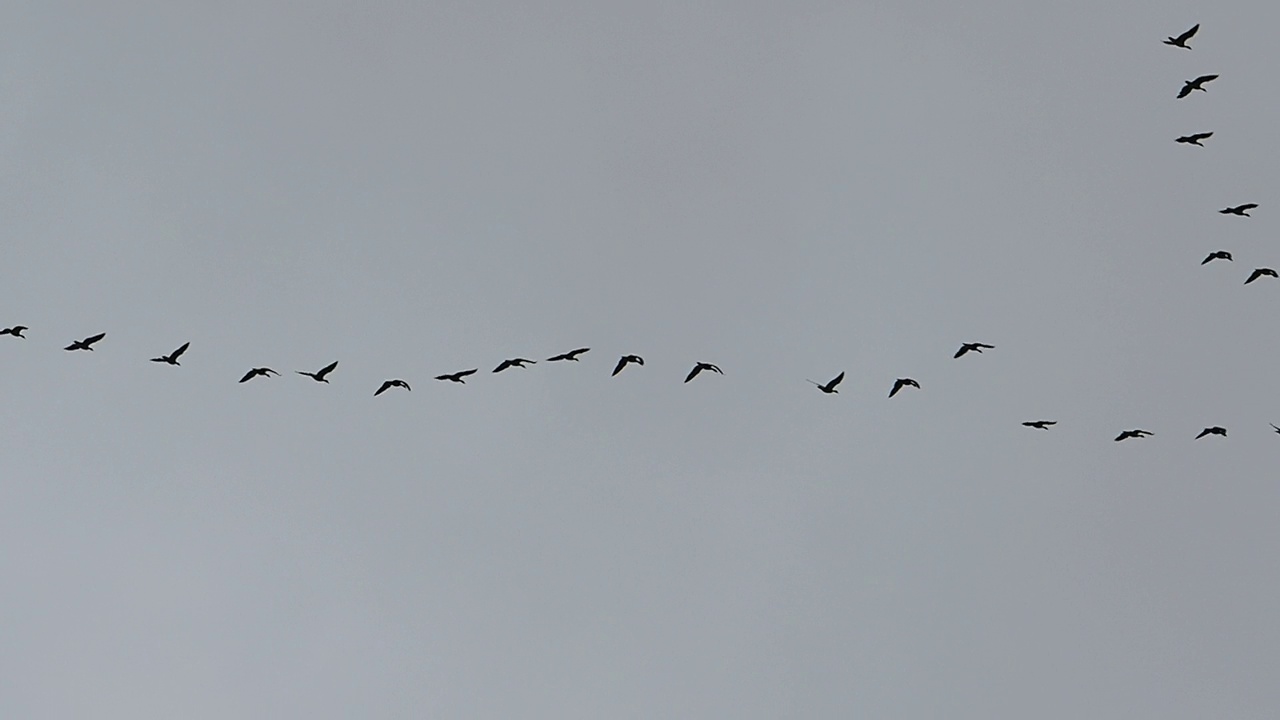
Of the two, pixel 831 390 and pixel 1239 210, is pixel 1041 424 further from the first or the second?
pixel 1239 210

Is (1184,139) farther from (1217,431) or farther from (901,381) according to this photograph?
(901,381)

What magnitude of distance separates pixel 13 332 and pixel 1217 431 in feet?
303

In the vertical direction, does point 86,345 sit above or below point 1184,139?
below

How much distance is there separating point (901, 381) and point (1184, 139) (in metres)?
32.9

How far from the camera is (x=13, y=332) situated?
116812 mm

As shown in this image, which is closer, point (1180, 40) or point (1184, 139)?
point (1180, 40)

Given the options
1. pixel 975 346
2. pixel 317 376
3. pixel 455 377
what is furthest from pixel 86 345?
pixel 975 346

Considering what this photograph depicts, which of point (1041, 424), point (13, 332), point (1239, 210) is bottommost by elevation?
point (13, 332)

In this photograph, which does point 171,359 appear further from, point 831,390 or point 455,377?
point 831,390

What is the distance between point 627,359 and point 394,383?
18336 millimetres

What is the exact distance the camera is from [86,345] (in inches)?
4651

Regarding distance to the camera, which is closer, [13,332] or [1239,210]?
[13,332]

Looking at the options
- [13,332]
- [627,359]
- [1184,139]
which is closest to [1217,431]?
[1184,139]

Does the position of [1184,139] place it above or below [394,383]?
above
